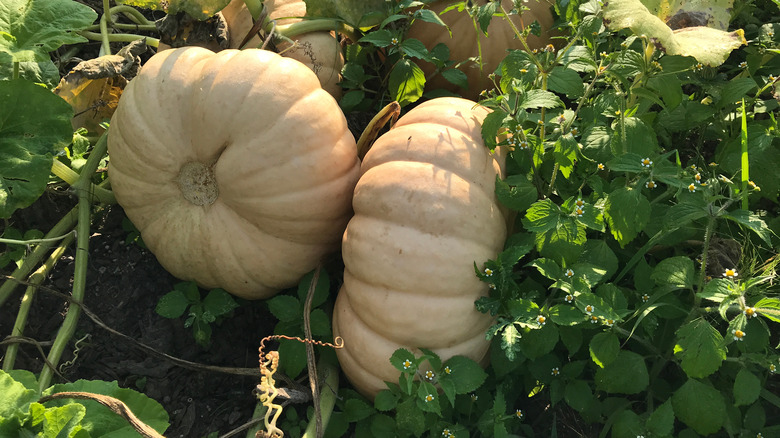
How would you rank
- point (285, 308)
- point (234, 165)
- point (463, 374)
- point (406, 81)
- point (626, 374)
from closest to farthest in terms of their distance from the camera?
point (626, 374)
point (463, 374)
point (234, 165)
point (285, 308)
point (406, 81)

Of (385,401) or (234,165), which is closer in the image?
(385,401)

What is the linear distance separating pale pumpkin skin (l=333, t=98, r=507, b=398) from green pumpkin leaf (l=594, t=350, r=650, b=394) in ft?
1.30

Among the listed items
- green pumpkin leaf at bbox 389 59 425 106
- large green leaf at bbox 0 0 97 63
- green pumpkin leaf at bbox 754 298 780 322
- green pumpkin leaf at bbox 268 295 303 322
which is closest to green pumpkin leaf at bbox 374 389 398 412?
green pumpkin leaf at bbox 268 295 303 322

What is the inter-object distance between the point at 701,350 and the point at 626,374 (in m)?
0.25

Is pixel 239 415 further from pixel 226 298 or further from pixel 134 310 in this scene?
pixel 134 310

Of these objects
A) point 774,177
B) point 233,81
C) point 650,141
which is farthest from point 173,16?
point 774,177

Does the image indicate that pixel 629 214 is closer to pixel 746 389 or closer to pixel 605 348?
pixel 605 348

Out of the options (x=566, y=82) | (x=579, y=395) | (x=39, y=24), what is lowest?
(x=579, y=395)

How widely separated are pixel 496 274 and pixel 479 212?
21 cm

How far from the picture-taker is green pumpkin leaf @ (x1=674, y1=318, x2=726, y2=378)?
1643 mm

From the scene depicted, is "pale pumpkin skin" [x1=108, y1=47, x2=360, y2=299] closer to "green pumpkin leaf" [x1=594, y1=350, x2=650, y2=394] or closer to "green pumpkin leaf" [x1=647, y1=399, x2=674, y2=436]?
"green pumpkin leaf" [x1=594, y1=350, x2=650, y2=394]

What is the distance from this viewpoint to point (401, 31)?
2.45m

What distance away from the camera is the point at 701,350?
5.41 feet

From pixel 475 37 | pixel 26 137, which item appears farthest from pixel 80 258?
pixel 475 37
